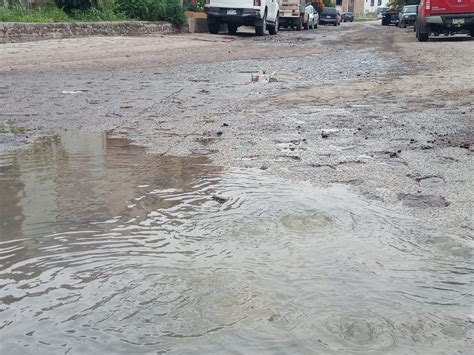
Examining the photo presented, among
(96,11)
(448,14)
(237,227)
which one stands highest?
(96,11)

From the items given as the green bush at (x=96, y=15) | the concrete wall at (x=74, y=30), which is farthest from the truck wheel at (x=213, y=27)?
the green bush at (x=96, y=15)

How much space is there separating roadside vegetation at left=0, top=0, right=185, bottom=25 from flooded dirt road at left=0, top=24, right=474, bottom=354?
40.0ft

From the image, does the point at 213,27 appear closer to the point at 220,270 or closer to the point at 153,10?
the point at 153,10

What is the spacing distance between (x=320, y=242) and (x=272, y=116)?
141 inches

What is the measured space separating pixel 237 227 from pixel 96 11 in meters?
20.3

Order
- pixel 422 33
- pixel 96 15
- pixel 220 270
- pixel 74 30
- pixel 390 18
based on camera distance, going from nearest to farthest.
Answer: pixel 220 270 < pixel 74 30 < pixel 422 33 < pixel 96 15 < pixel 390 18

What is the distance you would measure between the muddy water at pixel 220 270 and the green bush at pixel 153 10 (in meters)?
20.9

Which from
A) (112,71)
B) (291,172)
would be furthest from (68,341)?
(112,71)

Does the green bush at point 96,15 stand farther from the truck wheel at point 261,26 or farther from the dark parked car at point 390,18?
the dark parked car at point 390,18

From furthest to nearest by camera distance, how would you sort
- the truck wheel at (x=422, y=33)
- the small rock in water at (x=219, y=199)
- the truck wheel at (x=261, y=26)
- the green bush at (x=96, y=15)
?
the truck wheel at (x=261, y=26) < the green bush at (x=96, y=15) < the truck wheel at (x=422, y=33) < the small rock in water at (x=219, y=199)

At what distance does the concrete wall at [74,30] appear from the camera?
52.4ft

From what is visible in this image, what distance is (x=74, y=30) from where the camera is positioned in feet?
61.0

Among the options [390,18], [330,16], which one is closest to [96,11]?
[330,16]

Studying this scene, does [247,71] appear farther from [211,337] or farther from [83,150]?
[211,337]
